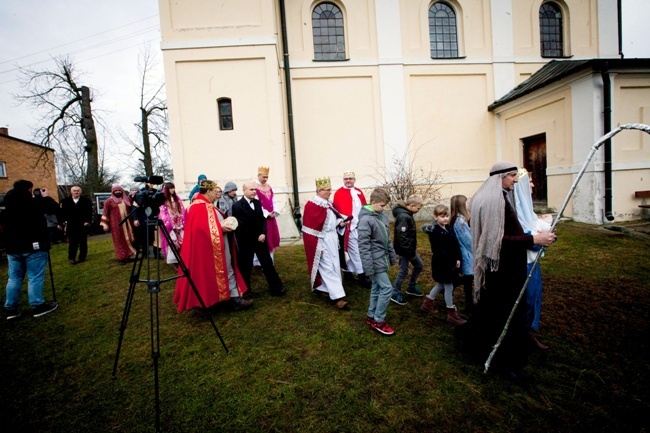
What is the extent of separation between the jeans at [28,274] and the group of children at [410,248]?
15.3ft

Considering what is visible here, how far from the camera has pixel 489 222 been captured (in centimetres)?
268

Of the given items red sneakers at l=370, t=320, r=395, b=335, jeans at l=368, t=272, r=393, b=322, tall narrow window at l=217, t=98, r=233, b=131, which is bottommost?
red sneakers at l=370, t=320, r=395, b=335

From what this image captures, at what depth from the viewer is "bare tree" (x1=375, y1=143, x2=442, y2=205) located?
10.8 meters

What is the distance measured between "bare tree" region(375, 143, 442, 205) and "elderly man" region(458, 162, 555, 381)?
776cm

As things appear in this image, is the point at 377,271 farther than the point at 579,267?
No

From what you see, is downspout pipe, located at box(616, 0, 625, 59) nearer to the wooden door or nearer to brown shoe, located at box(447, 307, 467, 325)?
the wooden door

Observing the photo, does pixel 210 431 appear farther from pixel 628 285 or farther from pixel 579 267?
pixel 579 267

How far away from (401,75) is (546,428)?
11174 millimetres

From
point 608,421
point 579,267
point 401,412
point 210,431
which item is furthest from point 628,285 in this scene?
point 210,431

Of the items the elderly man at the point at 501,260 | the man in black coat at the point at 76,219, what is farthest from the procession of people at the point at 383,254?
the man in black coat at the point at 76,219

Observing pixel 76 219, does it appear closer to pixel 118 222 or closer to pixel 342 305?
pixel 118 222

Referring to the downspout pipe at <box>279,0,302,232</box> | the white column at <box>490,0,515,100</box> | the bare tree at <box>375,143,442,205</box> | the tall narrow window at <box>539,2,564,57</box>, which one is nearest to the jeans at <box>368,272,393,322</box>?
the downspout pipe at <box>279,0,302,232</box>

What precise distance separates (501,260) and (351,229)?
11.0 feet

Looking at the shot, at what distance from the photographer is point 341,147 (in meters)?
11.2
